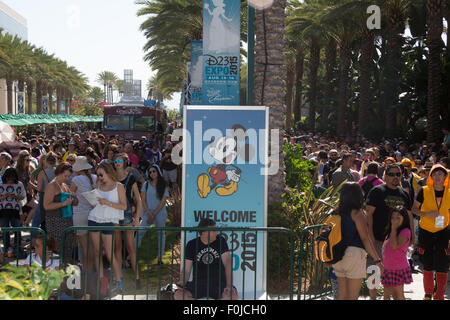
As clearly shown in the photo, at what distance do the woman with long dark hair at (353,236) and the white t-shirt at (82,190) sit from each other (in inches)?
153

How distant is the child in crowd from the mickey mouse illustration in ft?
A: 6.54

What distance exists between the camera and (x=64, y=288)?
6129mm

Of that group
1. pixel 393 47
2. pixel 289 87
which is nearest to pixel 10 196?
pixel 393 47

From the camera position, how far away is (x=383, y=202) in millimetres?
6906

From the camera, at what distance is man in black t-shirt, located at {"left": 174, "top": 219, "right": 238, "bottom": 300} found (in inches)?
245

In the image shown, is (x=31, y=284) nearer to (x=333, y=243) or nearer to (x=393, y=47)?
(x=333, y=243)

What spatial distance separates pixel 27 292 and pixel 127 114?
24.5 m

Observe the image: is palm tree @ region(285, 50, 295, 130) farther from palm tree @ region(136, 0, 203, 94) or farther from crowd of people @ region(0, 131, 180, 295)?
crowd of people @ region(0, 131, 180, 295)

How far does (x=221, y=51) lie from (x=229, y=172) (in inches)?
137

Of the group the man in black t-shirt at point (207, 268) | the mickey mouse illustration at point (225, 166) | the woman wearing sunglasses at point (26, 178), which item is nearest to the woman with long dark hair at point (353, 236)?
the man in black t-shirt at point (207, 268)

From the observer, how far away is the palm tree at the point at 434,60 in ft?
75.8

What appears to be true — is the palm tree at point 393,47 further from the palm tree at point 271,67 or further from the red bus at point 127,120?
the palm tree at point 271,67

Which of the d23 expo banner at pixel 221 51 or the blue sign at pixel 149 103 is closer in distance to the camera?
the d23 expo banner at pixel 221 51

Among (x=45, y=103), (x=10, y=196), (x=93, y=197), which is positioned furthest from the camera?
(x=45, y=103)
